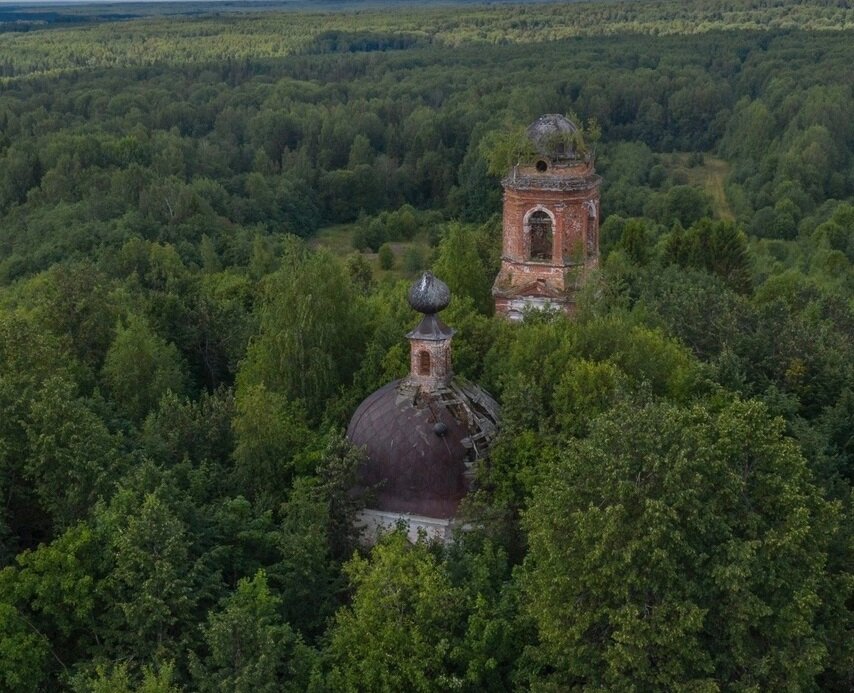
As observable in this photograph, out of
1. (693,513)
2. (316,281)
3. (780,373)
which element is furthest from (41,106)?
(693,513)

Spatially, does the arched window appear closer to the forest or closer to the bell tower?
the bell tower

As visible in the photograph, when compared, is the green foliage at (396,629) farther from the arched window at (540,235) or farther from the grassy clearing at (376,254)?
the grassy clearing at (376,254)

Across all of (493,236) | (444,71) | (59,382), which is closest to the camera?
(59,382)

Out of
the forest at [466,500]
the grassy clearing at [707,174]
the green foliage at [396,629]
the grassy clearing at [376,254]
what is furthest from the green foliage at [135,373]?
the grassy clearing at [707,174]

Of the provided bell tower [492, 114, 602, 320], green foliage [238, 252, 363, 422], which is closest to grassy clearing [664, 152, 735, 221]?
bell tower [492, 114, 602, 320]

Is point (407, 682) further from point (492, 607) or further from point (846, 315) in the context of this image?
point (846, 315)

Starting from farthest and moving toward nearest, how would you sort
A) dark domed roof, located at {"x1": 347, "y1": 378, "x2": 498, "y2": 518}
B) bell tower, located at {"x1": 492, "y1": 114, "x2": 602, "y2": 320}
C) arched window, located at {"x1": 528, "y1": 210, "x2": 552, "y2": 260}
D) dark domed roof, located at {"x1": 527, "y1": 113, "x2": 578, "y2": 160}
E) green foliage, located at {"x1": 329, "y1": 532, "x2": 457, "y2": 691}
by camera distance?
arched window, located at {"x1": 528, "y1": 210, "x2": 552, "y2": 260}, bell tower, located at {"x1": 492, "y1": 114, "x2": 602, "y2": 320}, dark domed roof, located at {"x1": 527, "y1": 113, "x2": 578, "y2": 160}, dark domed roof, located at {"x1": 347, "y1": 378, "x2": 498, "y2": 518}, green foliage, located at {"x1": 329, "y1": 532, "x2": 457, "y2": 691}

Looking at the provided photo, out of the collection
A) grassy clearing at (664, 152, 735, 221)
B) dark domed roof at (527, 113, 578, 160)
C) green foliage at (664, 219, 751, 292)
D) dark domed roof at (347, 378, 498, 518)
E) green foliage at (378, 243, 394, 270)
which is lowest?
grassy clearing at (664, 152, 735, 221)

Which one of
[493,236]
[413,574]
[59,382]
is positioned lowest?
[493,236]
